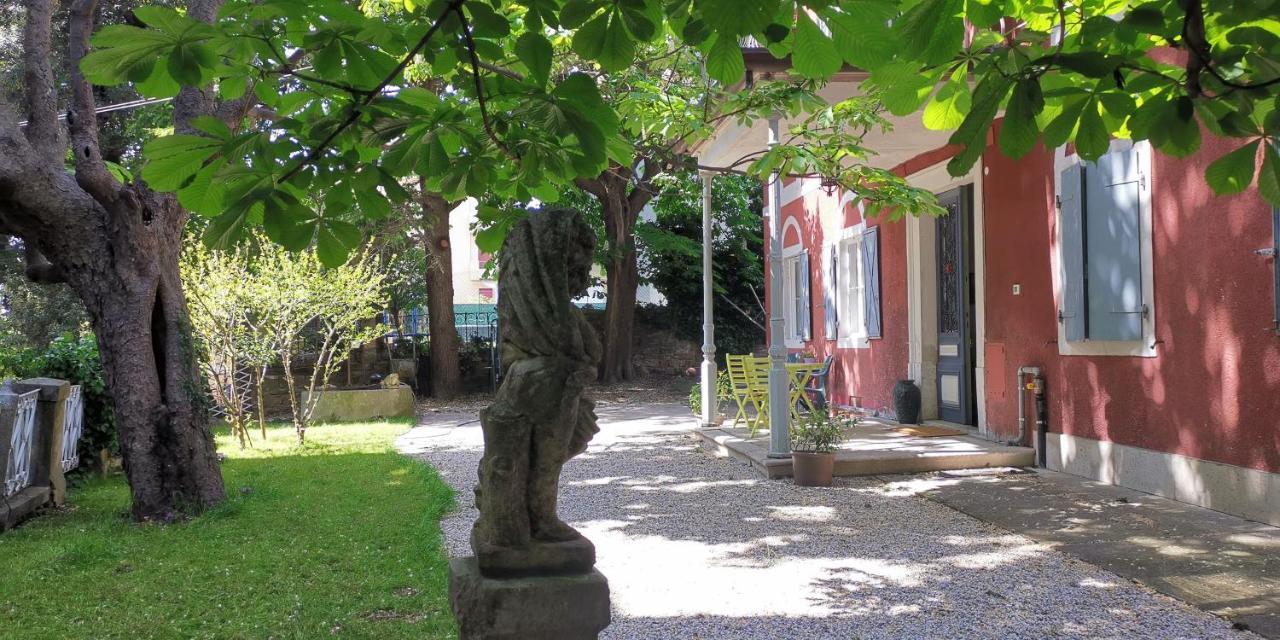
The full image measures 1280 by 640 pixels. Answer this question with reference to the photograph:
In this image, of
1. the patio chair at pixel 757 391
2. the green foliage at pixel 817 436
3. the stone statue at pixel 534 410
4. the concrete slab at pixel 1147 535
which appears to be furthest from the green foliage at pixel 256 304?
the stone statue at pixel 534 410

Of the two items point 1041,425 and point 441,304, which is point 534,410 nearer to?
point 1041,425

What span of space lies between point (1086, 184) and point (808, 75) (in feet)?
20.5

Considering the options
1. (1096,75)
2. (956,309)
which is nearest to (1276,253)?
(1096,75)

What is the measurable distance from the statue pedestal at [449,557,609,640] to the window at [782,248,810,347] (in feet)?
39.3

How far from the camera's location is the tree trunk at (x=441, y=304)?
18.8 m

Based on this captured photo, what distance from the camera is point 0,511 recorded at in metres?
6.59

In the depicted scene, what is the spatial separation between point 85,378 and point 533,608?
8.03 m

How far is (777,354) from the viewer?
339 inches

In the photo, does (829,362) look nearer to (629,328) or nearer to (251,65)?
(629,328)

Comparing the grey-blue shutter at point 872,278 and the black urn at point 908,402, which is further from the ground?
the grey-blue shutter at point 872,278

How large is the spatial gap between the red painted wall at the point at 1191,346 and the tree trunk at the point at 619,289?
1282 centimetres

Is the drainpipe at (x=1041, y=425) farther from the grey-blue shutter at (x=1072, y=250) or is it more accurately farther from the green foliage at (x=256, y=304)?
the green foliage at (x=256, y=304)

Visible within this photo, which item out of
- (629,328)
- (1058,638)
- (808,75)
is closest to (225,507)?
(1058,638)

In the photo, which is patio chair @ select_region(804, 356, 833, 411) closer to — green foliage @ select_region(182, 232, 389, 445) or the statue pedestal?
green foliage @ select_region(182, 232, 389, 445)
